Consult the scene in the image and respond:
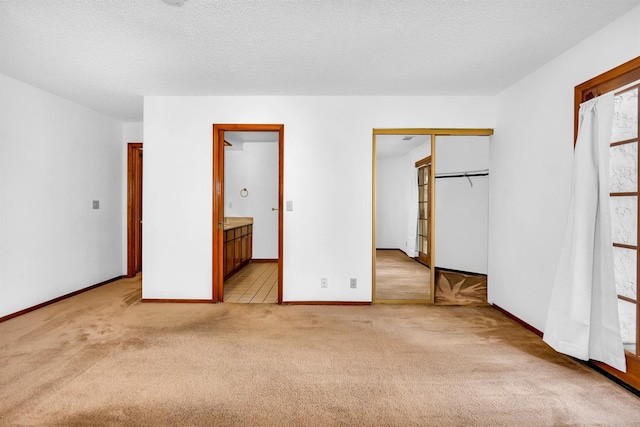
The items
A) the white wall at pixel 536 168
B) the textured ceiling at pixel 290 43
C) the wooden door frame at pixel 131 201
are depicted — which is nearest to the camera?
the textured ceiling at pixel 290 43

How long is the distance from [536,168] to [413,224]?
66.4 inches

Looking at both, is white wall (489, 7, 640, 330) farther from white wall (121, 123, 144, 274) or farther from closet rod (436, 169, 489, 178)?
white wall (121, 123, 144, 274)

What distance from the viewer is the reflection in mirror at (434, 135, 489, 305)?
4141mm

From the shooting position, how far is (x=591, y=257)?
2.35 m

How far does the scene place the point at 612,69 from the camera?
2297 millimetres

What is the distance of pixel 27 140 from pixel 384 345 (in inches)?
168

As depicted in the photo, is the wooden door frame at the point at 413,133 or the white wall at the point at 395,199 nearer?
the wooden door frame at the point at 413,133

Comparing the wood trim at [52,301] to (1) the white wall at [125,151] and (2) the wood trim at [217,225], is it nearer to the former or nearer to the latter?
(1) the white wall at [125,151]

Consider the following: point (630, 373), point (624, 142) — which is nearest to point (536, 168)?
point (624, 142)

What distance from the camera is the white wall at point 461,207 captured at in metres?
4.16

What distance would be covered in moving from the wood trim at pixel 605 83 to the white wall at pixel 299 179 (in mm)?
1333

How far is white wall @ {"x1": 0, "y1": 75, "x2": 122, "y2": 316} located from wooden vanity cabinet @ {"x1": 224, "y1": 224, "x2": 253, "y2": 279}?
1770 mm

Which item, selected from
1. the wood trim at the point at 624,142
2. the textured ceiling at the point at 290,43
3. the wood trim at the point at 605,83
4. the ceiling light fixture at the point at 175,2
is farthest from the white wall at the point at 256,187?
the wood trim at the point at 624,142

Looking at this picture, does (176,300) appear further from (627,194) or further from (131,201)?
(627,194)
